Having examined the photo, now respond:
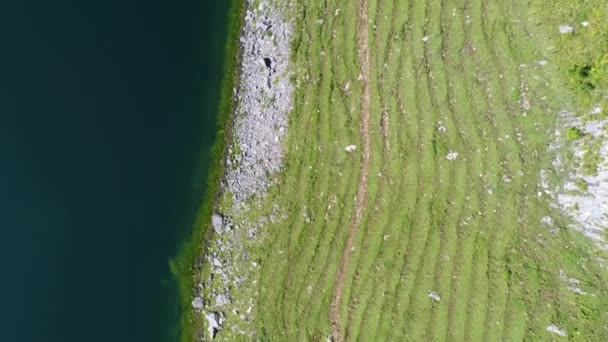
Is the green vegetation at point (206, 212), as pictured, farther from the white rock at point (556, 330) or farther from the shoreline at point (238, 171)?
the white rock at point (556, 330)

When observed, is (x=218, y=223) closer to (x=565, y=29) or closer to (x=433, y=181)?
(x=433, y=181)

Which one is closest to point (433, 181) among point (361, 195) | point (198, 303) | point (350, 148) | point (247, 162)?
point (361, 195)

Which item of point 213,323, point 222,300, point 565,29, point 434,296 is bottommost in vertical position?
point 213,323

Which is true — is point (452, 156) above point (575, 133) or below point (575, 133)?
below

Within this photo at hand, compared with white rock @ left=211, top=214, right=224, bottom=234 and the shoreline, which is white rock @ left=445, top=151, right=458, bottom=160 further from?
white rock @ left=211, top=214, right=224, bottom=234

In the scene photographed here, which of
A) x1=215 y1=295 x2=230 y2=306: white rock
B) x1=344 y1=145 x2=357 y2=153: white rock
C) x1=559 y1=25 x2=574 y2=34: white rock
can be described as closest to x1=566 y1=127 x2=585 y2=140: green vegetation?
x1=559 y1=25 x2=574 y2=34: white rock

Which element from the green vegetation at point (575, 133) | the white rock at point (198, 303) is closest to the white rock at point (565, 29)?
the green vegetation at point (575, 133)

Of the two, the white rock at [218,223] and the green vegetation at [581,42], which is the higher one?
the green vegetation at [581,42]
